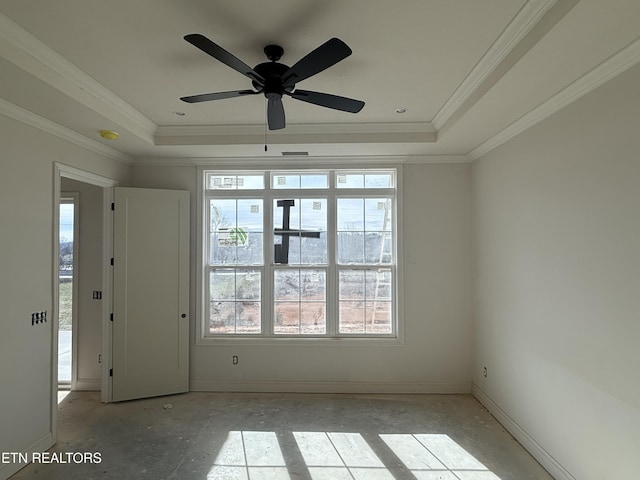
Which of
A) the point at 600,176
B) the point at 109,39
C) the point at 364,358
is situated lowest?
the point at 364,358

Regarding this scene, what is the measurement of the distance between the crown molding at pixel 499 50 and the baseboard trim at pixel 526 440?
2.76 meters

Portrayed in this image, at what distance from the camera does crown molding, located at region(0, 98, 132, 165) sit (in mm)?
2349

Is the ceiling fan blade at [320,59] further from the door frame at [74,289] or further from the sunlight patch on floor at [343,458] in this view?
the door frame at [74,289]

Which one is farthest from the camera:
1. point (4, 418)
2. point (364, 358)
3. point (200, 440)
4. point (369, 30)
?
point (364, 358)

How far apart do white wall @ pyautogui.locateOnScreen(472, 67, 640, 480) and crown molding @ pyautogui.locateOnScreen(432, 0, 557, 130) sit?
62 cm

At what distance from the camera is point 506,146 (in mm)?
3016

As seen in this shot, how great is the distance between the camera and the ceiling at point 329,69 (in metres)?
1.62

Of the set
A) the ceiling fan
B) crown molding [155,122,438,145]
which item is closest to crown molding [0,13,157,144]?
crown molding [155,122,438,145]

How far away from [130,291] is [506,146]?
4.09 meters

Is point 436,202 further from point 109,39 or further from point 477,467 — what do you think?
point 109,39

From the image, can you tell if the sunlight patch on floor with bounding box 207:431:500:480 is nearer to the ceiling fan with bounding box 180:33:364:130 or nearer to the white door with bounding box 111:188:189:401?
the white door with bounding box 111:188:189:401

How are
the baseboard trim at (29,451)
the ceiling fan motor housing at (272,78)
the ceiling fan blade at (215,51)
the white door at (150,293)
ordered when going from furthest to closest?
the white door at (150,293), the baseboard trim at (29,451), the ceiling fan motor housing at (272,78), the ceiling fan blade at (215,51)

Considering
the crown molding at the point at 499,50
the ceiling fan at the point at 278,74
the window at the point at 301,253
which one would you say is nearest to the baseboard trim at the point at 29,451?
the window at the point at 301,253

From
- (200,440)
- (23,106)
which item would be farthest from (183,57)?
(200,440)
